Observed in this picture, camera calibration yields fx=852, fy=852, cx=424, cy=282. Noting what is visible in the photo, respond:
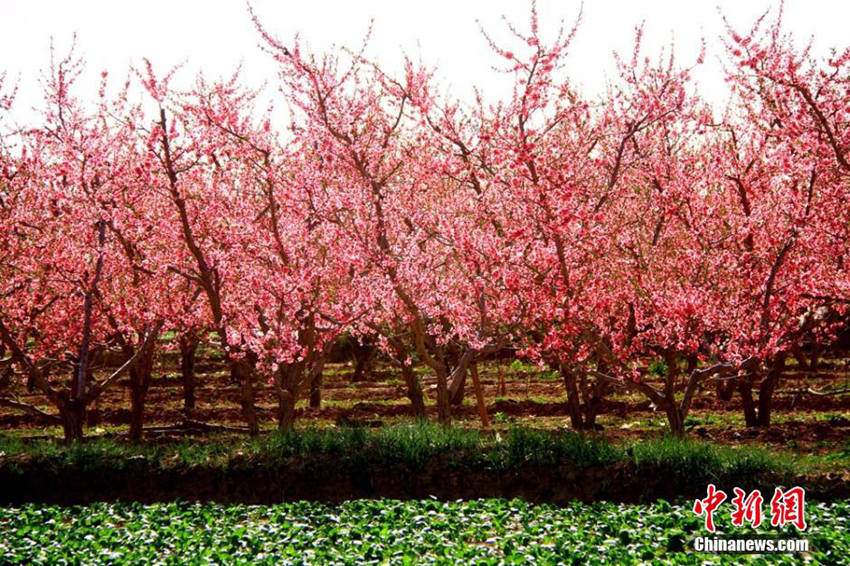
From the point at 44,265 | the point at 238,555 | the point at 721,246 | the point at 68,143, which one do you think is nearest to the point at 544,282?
the point at 721,246

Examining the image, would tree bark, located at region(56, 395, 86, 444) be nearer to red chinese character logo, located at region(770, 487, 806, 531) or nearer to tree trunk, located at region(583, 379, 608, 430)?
tree trunk, located at region(583, 379, 608, 430)

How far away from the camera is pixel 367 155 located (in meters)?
12.9

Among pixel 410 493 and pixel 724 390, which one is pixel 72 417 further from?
pixel 724 390

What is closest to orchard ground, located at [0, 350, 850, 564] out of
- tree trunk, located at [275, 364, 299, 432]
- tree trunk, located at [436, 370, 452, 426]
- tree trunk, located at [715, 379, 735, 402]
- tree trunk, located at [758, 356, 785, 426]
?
tree trunk, located at [758, 356, 785, 426]

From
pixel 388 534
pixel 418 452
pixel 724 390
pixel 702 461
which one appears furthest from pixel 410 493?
pixel 724 390

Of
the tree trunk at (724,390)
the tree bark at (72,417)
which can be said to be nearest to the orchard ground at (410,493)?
the tree bark at (72,417)

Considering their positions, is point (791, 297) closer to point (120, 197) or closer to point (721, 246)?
point (721, 246)

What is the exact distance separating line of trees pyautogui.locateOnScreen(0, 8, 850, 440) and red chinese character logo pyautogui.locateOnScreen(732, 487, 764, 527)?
197cm

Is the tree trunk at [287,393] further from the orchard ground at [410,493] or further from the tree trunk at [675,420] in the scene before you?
the tree trunk at [675,420]

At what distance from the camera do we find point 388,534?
8.30 meters

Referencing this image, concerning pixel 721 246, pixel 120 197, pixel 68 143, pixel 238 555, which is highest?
pixel 68 143

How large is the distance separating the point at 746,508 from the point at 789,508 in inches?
16.7

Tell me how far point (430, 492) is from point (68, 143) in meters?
7.75

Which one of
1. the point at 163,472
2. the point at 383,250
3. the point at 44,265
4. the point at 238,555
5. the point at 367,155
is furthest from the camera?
the point at 44,265
